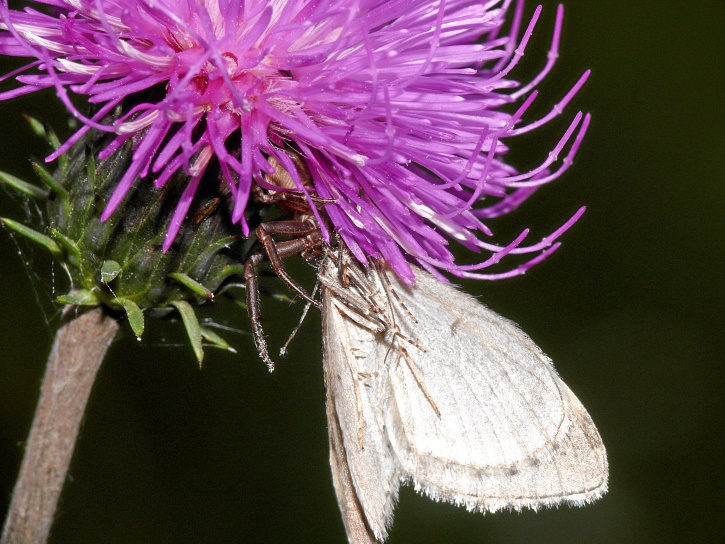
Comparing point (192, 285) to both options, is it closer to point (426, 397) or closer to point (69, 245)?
point (69, 245)

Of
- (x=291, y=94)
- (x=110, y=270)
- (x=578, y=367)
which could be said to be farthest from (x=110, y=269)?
(x=578, y=367)

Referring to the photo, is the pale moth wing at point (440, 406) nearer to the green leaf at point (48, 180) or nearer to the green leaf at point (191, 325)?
the green leaf at point (191, 325)

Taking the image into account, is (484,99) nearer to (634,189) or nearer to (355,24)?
(355,24)

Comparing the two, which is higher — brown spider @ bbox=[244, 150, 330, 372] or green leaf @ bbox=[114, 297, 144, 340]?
brown spider @ bbox=[244, 150, 330, 372]

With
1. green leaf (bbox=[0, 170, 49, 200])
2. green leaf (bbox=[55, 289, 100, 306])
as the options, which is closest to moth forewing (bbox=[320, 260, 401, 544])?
green leaf (bbox=[55, 289, 100, 306])

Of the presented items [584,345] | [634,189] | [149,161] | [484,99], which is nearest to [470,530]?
[584,345]

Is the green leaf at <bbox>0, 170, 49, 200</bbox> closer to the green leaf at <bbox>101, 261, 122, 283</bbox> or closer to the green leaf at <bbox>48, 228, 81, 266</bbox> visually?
the green leaf at <bbox>48, 228, 81, 266</bbox>
